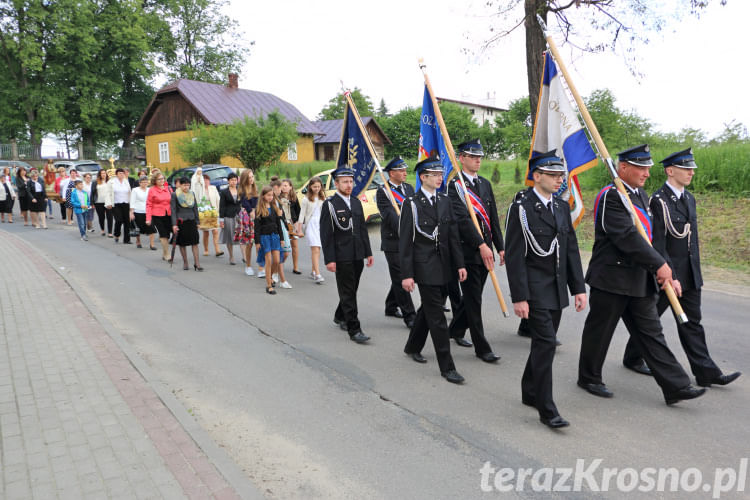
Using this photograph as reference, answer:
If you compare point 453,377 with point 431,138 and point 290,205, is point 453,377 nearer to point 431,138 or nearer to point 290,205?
point 431,138

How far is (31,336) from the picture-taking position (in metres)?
6.55

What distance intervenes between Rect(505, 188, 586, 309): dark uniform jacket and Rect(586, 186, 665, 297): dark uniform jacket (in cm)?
30

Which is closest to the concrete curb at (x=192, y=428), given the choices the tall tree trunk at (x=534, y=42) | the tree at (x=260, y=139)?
the tall tree trunk at (x=534, y=42)

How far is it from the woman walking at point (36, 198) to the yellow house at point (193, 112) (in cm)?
2418

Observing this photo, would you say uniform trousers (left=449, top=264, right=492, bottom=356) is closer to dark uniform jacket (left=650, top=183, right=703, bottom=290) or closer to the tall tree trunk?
dark uniform jacket (left=650, top=183, right=703, bottom=290)

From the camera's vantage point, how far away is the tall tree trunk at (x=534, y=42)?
14066mm

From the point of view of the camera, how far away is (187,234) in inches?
444

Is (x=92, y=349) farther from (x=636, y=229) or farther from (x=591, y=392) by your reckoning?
(x=636, y=229)

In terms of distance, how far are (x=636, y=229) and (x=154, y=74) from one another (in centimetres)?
5528

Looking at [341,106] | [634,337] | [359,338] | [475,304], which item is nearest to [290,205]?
[359,338]

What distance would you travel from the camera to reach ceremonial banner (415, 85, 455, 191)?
21.8 ft

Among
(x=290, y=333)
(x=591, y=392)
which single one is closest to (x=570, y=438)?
(x=591, y=392)

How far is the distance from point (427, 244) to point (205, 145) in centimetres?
2617

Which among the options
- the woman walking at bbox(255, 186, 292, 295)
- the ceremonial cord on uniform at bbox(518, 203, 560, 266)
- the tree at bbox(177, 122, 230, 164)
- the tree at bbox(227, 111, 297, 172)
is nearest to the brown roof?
the tree at bbox(177, 122, 230, 164)
